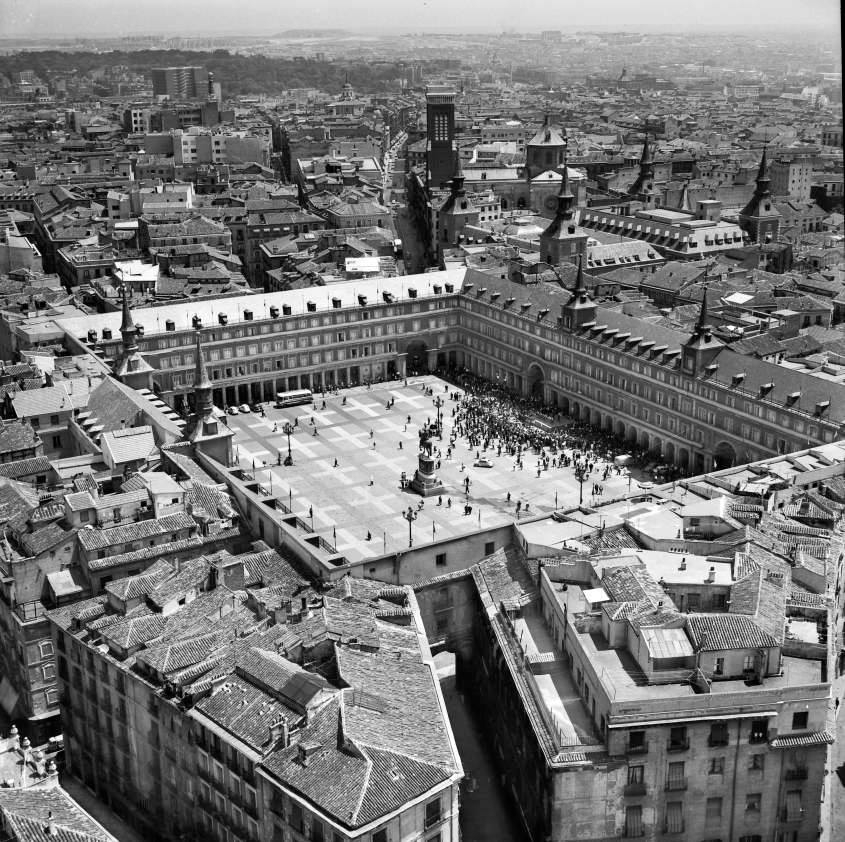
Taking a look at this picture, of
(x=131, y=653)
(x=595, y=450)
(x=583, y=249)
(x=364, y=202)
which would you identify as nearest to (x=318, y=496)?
(x=595, y=450)

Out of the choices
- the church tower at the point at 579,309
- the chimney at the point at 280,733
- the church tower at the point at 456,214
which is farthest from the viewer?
the church tower at the point at 456,214

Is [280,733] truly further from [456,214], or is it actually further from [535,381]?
[456,214]

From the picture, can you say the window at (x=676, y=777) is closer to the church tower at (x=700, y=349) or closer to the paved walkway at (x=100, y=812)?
the paved walkway at (x=100, y=812)

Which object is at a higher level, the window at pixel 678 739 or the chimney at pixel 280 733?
the chimney at pixel 280 733

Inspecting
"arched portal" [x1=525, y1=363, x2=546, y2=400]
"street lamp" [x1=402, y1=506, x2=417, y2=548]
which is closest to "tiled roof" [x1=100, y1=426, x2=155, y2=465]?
"street lamp" [x1=402, y1=506, x2=417, y2=548]

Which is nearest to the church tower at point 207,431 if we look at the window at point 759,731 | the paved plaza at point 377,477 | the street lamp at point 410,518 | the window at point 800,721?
the paved plaza at point 377,477

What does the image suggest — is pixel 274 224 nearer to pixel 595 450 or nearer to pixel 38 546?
pixel 595 450

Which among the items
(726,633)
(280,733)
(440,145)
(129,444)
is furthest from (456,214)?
(280,733)
